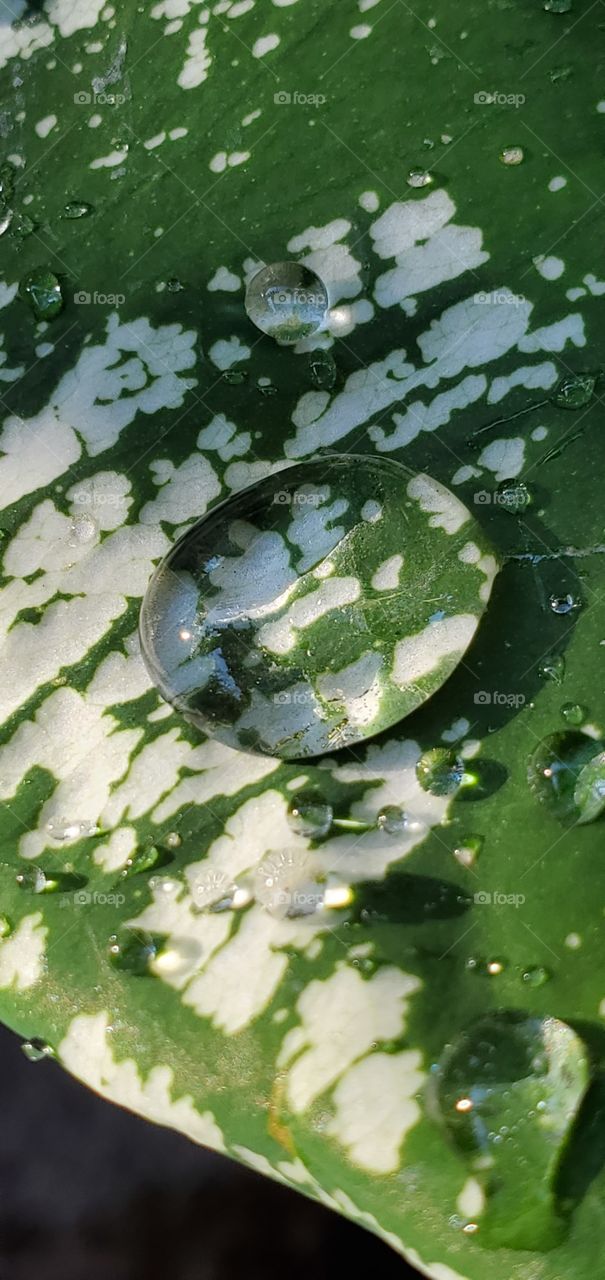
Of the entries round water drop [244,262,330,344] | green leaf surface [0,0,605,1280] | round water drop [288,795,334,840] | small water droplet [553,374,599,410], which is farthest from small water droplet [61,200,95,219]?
round water drop [288,795,334,840]

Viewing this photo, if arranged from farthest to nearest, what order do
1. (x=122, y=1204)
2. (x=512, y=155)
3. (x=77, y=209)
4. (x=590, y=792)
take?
1. (x=122, y=1204)
2. (x=77, y=209)
3. (x=512, y=155)
4. (x=590, y=792)

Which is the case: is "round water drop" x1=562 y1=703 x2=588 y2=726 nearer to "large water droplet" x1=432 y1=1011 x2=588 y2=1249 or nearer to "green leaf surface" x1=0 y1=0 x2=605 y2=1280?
"green leaf surface" x1=0 y1=0 x2=605 y2=1280

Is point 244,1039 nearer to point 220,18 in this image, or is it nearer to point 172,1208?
point 172,1208

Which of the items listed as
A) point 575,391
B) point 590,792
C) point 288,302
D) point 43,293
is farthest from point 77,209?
point 590,792

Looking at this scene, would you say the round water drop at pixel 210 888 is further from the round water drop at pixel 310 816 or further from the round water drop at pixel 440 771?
the round water drop at pixel 440 771

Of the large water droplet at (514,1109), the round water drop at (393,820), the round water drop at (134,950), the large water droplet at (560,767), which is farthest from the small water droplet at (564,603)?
the round water drop at (134,950)

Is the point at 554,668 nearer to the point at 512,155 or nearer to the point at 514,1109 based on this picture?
the point at 514,1109
